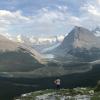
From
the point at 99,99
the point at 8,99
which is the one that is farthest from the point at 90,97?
the point at 8,99

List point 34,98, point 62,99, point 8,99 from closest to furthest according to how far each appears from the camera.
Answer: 1. point 62,99
2. point 34,98
3. point 8,99

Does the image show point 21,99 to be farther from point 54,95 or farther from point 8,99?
point 8,99

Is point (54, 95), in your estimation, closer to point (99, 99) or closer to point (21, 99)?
point (21, 99)

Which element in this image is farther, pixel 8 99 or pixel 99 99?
pixel 8 99

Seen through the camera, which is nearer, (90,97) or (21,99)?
(90,97)

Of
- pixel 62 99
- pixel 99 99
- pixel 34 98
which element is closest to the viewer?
pixel 99 99

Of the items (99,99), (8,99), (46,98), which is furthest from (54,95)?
(8,99)

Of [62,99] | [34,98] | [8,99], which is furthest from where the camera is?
[8,99]
